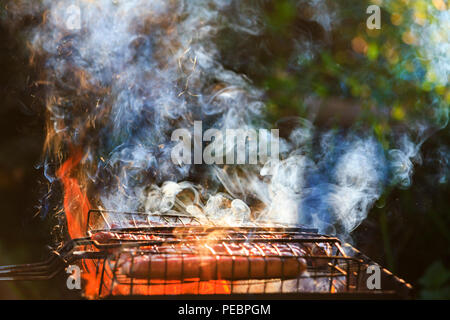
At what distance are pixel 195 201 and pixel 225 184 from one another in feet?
1.95

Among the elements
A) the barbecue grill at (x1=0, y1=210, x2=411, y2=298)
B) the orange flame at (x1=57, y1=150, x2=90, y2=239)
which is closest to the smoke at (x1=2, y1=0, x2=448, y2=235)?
the orange flame at (x1=57, y1=150, x2=90, y2=239)

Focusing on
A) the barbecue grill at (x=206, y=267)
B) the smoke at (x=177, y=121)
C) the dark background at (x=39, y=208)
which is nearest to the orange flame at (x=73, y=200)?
the smoke at (x=177, y=121)

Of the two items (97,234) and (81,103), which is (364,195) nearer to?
(97,234)

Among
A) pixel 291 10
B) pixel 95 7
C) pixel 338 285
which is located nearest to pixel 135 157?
pixel 95 7

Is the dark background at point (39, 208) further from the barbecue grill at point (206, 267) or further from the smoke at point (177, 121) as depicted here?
the barbecue grill at point (206, 267)

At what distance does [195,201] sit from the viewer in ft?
21.1

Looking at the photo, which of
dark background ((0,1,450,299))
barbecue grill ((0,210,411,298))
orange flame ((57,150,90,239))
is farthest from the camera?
orange flame ((57,150,90,239))

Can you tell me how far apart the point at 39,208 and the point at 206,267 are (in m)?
3.06

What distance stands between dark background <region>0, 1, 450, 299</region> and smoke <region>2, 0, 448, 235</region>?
203 mm

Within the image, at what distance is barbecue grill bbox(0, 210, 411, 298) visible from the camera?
290cm

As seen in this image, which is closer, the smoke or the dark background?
the dark background

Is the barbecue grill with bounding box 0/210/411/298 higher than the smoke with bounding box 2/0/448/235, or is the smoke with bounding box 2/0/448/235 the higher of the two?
the smoke with bounding box 2/0/448/235

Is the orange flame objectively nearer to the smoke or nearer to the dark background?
the smoke
